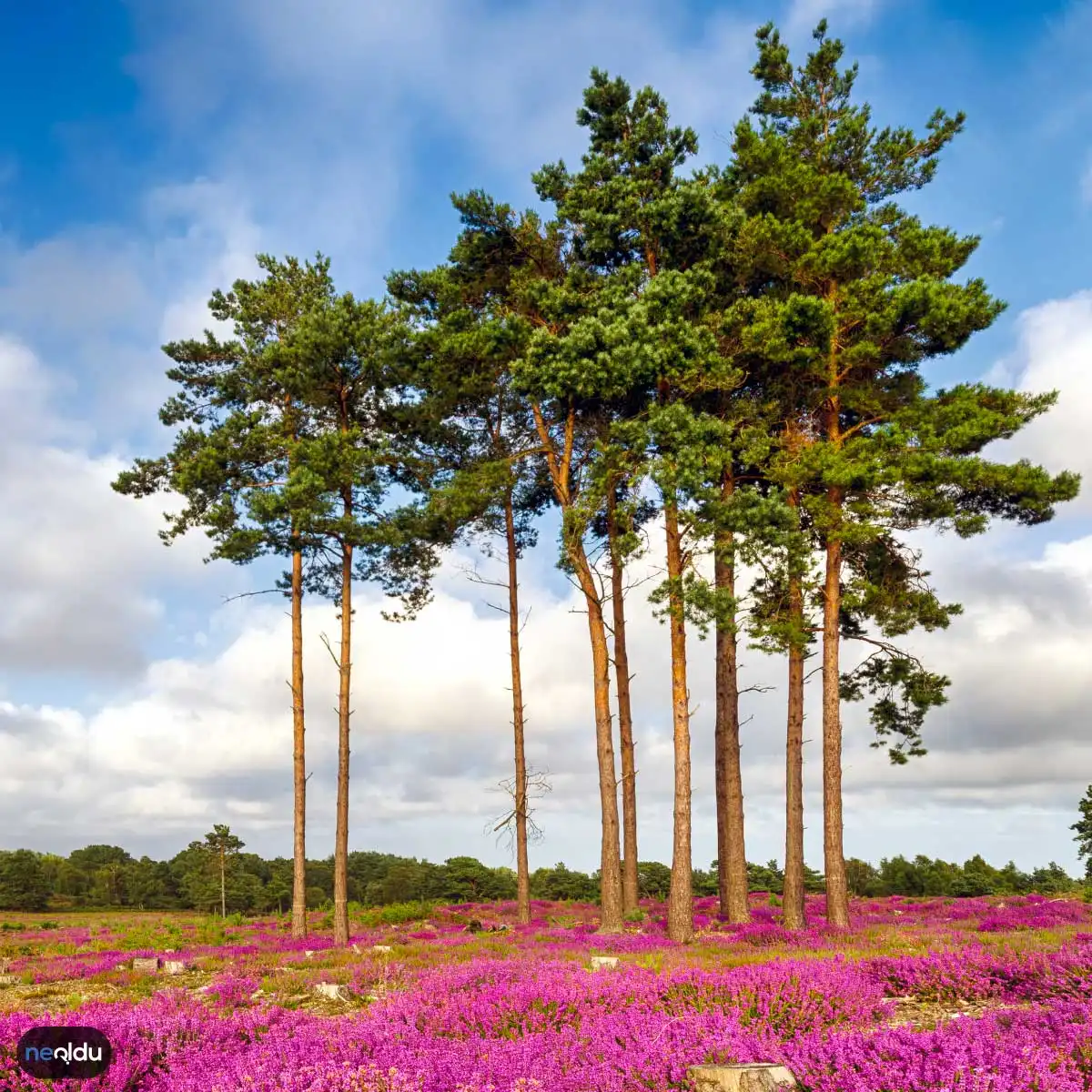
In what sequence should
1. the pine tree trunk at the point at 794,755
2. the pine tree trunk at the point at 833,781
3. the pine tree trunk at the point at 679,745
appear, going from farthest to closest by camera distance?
the pine tree trunk at the point at 794,755, the pine tree trunk at the point at 833,781, the pine tree trunk at the point at 679,745

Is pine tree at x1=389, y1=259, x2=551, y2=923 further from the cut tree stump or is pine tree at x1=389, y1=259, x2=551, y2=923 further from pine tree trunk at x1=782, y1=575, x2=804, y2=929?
the cut tree stump

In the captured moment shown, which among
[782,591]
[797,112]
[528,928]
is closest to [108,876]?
[528,928]

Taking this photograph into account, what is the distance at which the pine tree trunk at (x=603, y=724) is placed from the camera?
1992 centimetres

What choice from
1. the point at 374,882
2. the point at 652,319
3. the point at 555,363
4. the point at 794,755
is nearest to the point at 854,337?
the point at 652,319

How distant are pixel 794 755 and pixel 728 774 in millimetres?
1867

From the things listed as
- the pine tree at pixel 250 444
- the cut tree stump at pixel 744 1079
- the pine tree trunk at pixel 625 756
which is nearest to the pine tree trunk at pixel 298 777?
the pine tree at pixel 250 444

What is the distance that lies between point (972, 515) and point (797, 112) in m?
11.8

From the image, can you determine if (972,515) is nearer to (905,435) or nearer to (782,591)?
(905,435)

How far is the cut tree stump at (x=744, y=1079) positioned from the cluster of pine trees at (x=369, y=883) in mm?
35506

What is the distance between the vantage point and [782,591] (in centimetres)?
2116

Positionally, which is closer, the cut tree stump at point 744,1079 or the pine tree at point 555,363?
the cut tree stump at point 744,1079

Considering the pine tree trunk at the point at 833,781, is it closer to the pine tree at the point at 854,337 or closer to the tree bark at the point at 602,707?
the pine tree at the point at 854,337

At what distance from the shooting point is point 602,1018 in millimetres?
7609

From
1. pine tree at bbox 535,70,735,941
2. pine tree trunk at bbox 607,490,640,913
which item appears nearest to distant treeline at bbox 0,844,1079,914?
pine tree trunk at bbox 607,490,640,913
